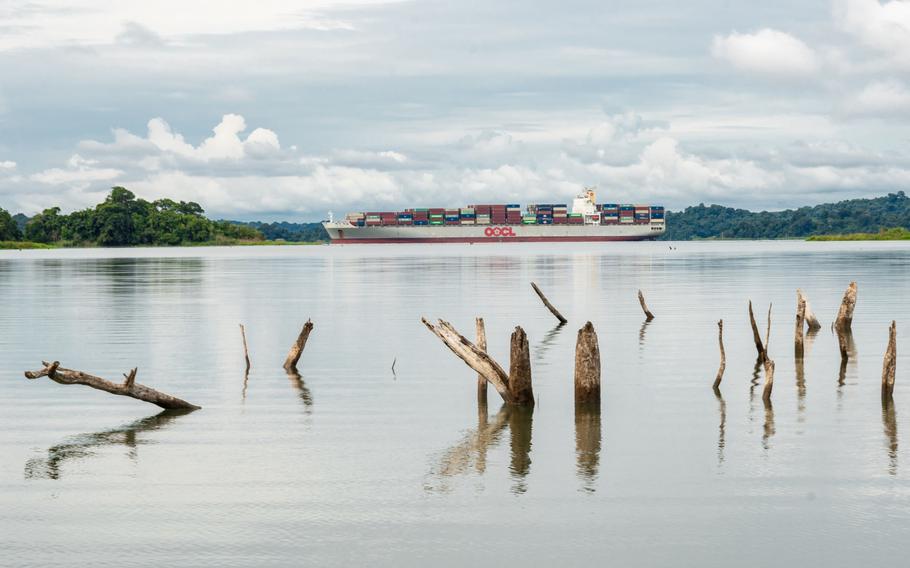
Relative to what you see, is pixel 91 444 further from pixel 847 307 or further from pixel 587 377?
pixel 847 307

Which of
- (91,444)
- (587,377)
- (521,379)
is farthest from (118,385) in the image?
(587,377)

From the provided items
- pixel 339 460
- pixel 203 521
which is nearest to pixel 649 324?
pixel 339 460

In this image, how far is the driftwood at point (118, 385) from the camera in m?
17.4

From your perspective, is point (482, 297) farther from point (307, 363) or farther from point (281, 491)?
point (281, 491)

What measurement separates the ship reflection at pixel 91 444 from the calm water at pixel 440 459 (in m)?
0.08

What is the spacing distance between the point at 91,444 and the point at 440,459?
5971 mm

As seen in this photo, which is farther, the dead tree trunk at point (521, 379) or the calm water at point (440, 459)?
the dead tree trunk at point (521, 379)

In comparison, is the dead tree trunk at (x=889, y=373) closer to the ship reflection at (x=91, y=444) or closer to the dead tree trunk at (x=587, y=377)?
the dead tree trunk at (x=587, y=377)

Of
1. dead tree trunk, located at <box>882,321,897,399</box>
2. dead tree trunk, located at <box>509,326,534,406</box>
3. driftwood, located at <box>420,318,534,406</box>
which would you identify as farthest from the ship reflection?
dead tree trunk, located at <box>882,321,897,399</box>

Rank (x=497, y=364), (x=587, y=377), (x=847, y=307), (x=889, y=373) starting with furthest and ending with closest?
1. (x=847, y=307)
2. (x=889, y=373)
3. (x=497, y=364)
4. (x=587, y=377)

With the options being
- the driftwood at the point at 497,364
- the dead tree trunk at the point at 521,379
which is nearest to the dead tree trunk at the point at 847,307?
the dead tree trunk at the point at 521,379

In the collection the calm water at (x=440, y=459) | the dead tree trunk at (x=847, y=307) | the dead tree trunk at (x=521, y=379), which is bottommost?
the calm water at (x=440, y=459)

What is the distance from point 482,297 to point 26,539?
1631 inches

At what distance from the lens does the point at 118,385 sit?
63.8 ft
